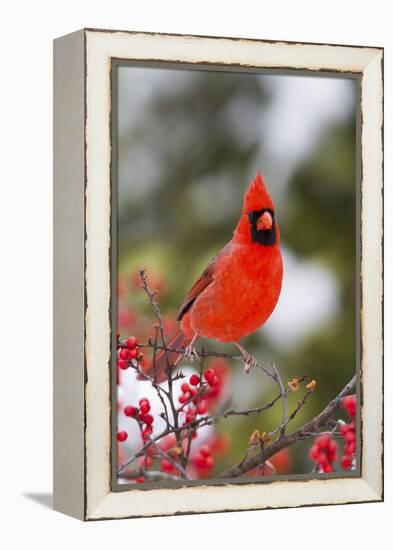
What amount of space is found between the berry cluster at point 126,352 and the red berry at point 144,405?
0.14m

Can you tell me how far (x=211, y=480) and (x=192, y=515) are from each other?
0.46 ft

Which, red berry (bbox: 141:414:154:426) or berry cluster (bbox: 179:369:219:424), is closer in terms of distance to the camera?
red berry (bbox: 141:414:154:426)

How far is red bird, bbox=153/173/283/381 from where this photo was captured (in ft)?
16.8

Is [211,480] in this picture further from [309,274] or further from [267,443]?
[309,274]

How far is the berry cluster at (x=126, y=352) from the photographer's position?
4961 millimetres

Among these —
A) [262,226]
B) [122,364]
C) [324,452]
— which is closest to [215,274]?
[262,226]

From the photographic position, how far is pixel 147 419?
502cm

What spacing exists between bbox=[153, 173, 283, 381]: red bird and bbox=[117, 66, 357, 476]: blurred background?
1.4 inches

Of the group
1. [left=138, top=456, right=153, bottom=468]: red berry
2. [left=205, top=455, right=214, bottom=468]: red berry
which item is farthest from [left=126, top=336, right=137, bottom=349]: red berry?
[left=205, top=455, right=214, bottom=468]: red berry

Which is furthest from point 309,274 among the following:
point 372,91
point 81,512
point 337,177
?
point 81,512

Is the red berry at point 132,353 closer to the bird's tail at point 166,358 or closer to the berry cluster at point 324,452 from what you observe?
the bird's tail at point 166,358

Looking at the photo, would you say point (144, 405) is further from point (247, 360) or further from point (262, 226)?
point (262, 226)

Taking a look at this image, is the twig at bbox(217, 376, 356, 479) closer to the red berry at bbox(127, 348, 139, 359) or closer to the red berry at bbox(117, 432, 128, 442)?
the red berry at bbox(117, 432, 128, 442)

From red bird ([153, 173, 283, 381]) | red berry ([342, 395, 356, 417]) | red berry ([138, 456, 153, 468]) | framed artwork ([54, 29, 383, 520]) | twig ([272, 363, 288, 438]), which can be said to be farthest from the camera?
red berry ([342, 395, 356, 417])
